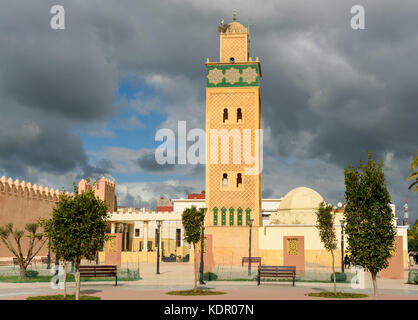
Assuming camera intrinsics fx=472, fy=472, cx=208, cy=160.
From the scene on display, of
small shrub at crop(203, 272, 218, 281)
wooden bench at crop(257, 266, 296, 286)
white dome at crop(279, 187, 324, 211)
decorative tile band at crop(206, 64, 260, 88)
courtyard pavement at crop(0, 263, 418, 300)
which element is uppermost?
decorative tile band at crop(206, 64, 260, 88)

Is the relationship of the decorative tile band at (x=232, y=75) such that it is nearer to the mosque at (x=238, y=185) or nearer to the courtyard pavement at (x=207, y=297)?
the mosque at (x=238, y=185)

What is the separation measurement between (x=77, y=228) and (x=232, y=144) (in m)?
29.6

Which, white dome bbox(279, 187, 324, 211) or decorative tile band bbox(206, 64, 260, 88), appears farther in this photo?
white dome bbox(279, 187, 324, 211)

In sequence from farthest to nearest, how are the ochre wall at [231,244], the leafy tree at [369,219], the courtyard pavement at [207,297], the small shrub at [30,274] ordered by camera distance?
1. the ochre wall at [231,244]
2. the small shrub at [30,274]
3. the courtyard pavement at [207,297]
4. the leafy tree at [369,219]

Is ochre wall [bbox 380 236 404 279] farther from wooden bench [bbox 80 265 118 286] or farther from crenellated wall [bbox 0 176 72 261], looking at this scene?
crenellated wall [bbox 0 176 72 261]

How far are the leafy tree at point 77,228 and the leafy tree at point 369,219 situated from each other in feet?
28.0

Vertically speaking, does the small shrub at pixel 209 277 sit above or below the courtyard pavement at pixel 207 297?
below

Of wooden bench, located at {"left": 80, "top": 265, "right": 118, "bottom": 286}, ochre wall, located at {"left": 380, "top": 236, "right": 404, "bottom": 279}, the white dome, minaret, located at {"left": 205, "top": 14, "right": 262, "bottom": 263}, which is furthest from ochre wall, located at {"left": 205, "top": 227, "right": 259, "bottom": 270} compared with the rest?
wooden bench, located at {"left": 80, "top": 265, "right": 118, "bottom": 286}

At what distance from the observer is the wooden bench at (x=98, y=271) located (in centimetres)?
2095

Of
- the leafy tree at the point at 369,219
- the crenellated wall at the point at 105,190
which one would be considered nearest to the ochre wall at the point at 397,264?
the leafy tree at the point at 369,219

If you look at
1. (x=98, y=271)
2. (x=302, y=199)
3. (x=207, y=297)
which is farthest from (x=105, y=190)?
(x=207, y=297)

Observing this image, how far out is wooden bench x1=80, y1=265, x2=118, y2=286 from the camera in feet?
68.7

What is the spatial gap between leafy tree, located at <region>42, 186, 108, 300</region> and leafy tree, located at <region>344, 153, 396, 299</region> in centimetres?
853
